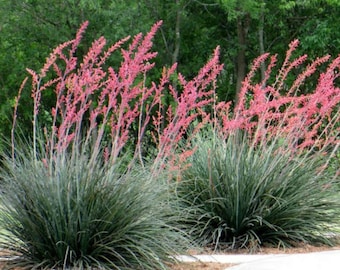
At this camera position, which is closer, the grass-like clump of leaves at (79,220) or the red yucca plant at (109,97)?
the grass-like clump of leaves at (79,220)

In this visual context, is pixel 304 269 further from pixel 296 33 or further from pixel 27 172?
pixel 296 33

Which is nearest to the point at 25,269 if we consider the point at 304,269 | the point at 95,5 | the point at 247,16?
the point at 304,269

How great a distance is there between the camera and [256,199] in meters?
8.55

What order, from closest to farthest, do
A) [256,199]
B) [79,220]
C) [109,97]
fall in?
[79,220] < [109,97] < [256,199]

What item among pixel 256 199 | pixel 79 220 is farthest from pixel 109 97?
pixel 256 199

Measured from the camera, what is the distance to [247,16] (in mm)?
30625

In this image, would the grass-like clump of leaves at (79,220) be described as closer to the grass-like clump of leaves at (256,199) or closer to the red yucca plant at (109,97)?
the red yucca plant at (109,97)

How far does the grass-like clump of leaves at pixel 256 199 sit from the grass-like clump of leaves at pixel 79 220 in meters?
1.72

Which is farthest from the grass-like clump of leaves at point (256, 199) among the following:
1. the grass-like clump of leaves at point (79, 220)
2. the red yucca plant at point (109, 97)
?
the grass-like clump of leaves at point (79, 220)

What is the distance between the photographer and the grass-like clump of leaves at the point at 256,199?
Answer: 28.1ft

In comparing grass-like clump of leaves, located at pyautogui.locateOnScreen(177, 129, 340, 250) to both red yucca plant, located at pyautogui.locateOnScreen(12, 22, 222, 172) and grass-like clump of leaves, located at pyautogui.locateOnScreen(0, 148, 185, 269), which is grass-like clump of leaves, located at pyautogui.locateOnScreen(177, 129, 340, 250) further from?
grass-like clump of leaves, located at pyautogui.locateOnScreen(0, 148, 185, 269)

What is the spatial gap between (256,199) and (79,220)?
273 centimetres

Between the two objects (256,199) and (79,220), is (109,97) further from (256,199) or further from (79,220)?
(256,199)

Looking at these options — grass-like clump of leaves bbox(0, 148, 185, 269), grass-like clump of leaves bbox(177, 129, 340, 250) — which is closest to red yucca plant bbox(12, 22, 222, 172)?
grass-like clump of leaves bbox(0, 148, 185, 269)
